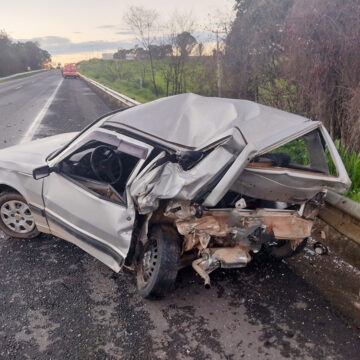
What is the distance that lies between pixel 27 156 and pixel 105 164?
107cm

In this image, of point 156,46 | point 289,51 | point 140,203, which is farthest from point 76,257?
point 156,46

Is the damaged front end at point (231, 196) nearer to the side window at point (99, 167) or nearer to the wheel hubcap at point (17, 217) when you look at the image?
the side window at point (99, 167)

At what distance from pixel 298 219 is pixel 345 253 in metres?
1.05

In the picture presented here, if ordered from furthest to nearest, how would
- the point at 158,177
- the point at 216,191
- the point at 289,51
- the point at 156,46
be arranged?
the point at 156,46 < the point at 289,51 < the point at 158,177 < the point at 216,191

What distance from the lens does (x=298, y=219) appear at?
3328 mm

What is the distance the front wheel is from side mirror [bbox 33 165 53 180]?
128 centimetres

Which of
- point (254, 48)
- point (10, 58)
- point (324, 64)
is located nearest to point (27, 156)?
point (324, 64)

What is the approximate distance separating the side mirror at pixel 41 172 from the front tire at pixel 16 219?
0.78 m

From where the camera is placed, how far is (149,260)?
3457 mm

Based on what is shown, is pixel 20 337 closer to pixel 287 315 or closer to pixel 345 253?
pixel 287 315

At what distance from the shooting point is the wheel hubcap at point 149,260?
3398 mm

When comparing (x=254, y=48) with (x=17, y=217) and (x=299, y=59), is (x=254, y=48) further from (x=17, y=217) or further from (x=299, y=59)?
(x=17, y=217)

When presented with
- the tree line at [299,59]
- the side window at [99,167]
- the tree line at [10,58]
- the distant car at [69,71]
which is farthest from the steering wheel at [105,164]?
the tree line at [10,58]

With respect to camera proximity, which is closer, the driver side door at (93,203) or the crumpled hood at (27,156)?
the driver side door at (93,203)
